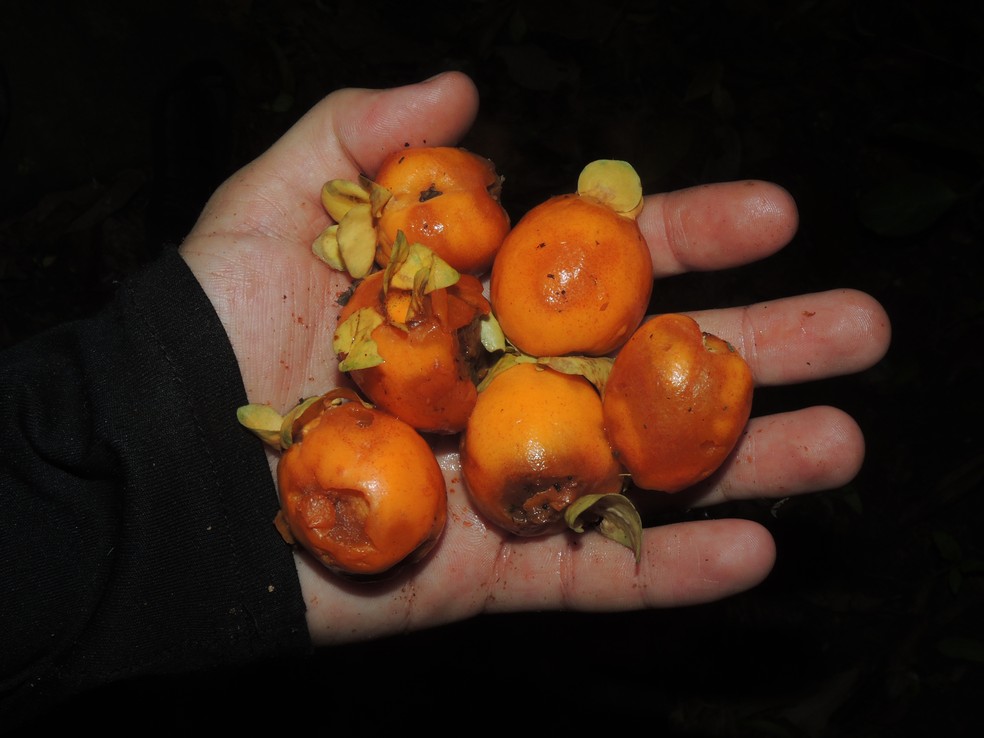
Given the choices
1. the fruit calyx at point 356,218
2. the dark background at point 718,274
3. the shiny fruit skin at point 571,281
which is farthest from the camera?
the dark background at point 718,274

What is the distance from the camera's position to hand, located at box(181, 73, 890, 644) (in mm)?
2770

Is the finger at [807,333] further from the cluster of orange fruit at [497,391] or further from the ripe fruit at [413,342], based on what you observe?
the ripe fruit at [413,342]

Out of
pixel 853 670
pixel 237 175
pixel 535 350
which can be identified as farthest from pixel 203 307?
pixel 853 670

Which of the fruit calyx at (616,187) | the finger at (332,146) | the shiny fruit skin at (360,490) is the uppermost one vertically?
the finger at (332,146)

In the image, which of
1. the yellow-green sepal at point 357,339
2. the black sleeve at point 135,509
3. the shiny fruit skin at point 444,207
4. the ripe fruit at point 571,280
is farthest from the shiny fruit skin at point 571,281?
the black sleeve at point 135,509

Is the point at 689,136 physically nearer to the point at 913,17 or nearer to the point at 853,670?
the point at 913,17

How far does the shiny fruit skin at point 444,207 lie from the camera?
2.53 m

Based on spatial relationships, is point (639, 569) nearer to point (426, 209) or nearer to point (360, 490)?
point (360, 490)

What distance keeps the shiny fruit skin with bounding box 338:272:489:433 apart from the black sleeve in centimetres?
53

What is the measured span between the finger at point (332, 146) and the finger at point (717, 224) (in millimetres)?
792

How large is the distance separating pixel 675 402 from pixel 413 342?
2.40 feet

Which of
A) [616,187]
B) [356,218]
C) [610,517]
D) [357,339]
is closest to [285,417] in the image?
[357,339]

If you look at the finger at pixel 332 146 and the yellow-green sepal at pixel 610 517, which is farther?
the finger at pixel 332 146

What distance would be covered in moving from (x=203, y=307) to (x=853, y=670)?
11.1ft
